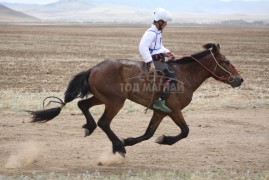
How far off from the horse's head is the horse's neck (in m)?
0.15

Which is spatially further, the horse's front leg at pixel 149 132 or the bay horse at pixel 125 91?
the horse's front leg at pixel 149 132

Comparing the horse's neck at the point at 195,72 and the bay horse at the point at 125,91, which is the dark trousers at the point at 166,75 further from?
the horse's neck at the point at 195,72

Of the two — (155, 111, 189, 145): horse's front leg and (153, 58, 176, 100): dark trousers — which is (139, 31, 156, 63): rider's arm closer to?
(153, 58, 176, 100): dark trousers

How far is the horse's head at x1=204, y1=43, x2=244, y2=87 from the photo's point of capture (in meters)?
9.66

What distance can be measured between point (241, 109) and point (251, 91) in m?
4.24

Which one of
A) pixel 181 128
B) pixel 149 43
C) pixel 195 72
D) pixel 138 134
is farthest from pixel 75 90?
pixel 138 134

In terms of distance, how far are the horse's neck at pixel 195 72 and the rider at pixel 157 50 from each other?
34 cm

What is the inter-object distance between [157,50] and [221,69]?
49.4 inches

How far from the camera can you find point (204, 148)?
33.4 feet

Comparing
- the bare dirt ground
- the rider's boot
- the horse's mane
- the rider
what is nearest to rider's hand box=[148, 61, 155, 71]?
the rider

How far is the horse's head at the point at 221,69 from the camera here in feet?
31.7

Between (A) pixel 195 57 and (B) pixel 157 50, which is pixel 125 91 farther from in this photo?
(A) pixel 195 57

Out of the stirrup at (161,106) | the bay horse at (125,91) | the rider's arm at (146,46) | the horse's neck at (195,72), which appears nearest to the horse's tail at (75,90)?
the bay horse at (125,91)

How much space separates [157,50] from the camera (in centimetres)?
933
